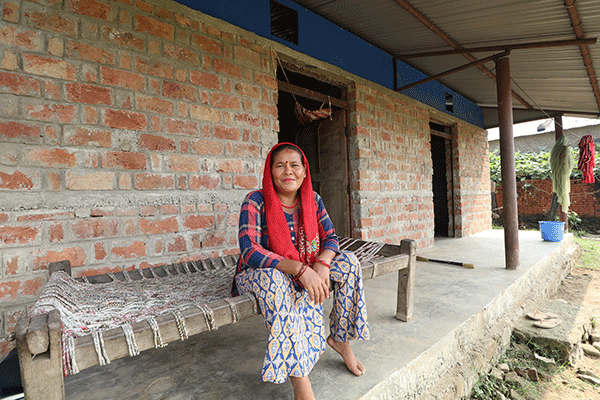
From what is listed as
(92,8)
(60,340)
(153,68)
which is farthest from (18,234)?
(92,8)

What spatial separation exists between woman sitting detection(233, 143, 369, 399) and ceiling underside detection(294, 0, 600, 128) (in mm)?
2368

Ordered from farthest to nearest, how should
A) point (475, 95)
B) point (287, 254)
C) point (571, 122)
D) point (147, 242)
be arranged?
point (571, 122) → point (475, 95) → point (147, 242) → point (287, 254)

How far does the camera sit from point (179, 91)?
2.46 meters

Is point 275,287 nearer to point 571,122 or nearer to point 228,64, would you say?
point 228,64

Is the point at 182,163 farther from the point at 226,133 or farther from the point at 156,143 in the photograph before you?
the point at 226,133

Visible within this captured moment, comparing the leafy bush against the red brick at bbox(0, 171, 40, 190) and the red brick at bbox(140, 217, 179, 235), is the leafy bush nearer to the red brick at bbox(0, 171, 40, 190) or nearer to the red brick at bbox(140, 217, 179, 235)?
the red brick at bbox(140, 217, 179, 235)

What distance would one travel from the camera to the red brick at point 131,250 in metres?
2.18

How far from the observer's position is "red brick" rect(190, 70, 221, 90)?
8.31 feet

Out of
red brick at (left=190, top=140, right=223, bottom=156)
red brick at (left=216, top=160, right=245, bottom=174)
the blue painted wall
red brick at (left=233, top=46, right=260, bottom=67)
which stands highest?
the blue painted wall

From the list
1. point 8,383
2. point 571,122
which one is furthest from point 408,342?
point 571,122

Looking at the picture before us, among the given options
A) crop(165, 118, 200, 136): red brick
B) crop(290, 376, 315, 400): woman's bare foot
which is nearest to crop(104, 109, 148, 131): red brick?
crop(165, 118, 200, 136): red brick

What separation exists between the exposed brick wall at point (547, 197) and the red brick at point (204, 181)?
10412 mm

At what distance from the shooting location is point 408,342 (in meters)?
1.84

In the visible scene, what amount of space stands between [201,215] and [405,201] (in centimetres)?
315
